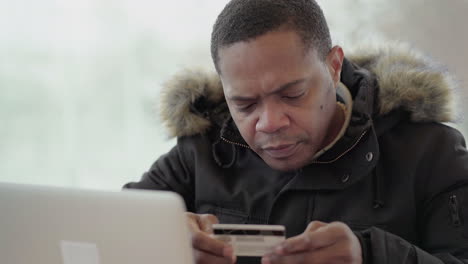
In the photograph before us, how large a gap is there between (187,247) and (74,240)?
0.43ft

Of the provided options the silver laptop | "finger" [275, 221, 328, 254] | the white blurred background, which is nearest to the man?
"finger" [275, 221, 328, 254]

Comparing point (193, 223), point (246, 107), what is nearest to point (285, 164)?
point (246, 107)

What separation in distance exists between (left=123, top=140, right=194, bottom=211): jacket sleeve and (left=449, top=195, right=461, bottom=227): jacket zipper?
61 cm

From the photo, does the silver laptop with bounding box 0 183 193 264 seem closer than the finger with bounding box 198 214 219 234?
Answer: Yes

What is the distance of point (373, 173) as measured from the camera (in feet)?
4.14

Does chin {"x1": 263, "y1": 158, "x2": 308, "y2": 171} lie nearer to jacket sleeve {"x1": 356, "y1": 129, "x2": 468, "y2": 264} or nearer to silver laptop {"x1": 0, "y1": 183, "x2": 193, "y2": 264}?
jacket sleeve {"x1": 356, "y1": 129, "x2": 468, "y2": 264}

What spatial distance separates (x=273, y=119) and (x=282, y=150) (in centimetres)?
8

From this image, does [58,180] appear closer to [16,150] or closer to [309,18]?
[16,150]

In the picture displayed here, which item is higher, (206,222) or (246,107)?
(246,107)

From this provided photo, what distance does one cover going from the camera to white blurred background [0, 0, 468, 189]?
1978 mm

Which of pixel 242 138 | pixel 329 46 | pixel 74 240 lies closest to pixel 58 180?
pixel 242 138

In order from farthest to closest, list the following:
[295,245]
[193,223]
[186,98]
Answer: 1. [186,98]
2. [193,223]
3. [295,245]

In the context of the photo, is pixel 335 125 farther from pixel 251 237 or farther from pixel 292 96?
pixel 251 237

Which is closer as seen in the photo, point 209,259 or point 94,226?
point 94,226
